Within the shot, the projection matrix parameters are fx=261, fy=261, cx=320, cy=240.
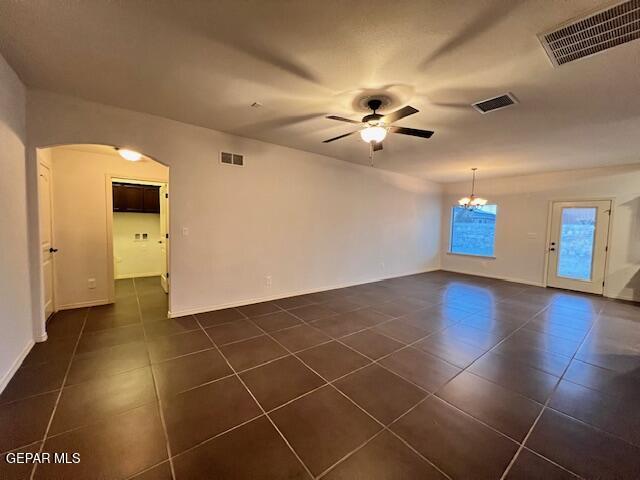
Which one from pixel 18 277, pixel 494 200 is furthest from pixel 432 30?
pixel 494 200

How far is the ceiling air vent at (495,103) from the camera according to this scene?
2.68 metres

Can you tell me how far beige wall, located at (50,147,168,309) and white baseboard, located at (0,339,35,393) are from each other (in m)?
1.52

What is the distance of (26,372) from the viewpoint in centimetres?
233

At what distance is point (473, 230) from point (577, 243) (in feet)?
Answer: 7.42

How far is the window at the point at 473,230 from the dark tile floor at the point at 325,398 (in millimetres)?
3774

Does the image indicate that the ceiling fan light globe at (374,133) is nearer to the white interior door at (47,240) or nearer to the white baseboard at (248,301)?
the white baseboard at (248,301)

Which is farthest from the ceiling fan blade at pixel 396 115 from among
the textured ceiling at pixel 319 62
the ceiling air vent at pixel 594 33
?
the ceiling air vent at pixel 594 33

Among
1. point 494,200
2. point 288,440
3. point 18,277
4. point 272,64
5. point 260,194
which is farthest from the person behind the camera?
point 494,200

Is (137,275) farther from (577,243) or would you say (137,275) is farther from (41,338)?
(577,243)

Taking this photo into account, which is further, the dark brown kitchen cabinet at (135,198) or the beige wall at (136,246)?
the beige wall at (136,246)

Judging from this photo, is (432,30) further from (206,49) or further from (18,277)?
(18,277)

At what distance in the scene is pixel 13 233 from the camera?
237 cm

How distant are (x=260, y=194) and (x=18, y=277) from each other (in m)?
2.91

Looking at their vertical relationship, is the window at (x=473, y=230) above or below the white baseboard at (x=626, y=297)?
above
